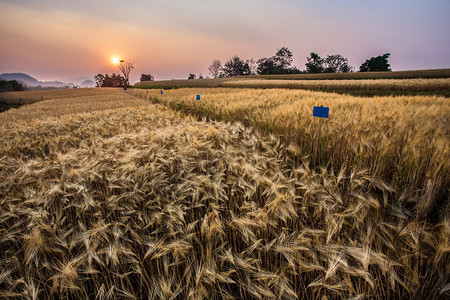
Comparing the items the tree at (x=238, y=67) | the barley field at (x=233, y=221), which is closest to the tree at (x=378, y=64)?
the tree at (x=238, y=67)

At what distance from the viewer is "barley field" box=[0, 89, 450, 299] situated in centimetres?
91

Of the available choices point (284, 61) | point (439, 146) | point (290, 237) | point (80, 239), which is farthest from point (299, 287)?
point (284, 61)

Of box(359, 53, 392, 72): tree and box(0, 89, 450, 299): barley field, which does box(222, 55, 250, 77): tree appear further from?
box(0, 89, 450, 299): barley field

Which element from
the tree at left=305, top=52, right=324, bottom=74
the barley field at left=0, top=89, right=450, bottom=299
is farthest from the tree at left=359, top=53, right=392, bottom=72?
the barley field at left=0, top=89, right=450, bottom=299

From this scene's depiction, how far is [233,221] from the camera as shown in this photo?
1.14 m

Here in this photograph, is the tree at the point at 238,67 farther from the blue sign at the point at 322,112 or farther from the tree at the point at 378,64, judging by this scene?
the blue sign at the point at 322,112

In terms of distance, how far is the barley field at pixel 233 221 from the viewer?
912 mm

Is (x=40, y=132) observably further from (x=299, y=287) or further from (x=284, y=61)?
(x=284, y=61)

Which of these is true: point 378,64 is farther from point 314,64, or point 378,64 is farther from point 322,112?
point 322,112

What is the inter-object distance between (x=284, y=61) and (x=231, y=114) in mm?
86776

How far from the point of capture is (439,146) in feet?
4.97

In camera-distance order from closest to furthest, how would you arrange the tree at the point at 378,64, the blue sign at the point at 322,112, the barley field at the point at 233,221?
the barley field at the point at 233,221, the blue sign at the point at 322,112, the tree at the point at 378,64

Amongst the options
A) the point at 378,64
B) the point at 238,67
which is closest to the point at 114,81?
the point at 238,67

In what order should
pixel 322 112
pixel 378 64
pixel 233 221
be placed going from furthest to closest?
pixel 378 64 → pixel 322 112 → pixel 233 221
